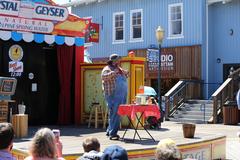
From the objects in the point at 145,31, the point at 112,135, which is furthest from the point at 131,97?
the point at 145,31

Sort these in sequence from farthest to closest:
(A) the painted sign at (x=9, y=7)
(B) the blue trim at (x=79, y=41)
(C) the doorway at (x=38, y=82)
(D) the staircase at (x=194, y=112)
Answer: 1. (D) the staircase at (x=194, y=112)
2. (B) the blue trim at (x=79, y=41)
3. (C) the doorway at (x=38, y=82)
4. (A) the painted sign at (x=9, y=7)

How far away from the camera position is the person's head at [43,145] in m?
4.57

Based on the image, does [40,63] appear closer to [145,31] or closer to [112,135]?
[112,135]

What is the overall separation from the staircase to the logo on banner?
9.06 m

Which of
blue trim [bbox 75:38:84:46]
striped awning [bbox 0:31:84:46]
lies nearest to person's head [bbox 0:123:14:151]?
striped awning [bbox 0:31:84:46]

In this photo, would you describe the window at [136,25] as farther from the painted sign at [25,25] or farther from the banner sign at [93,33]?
the painted sign at [25,25]

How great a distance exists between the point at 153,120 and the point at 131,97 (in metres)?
0.86

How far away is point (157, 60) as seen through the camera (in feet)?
76.8

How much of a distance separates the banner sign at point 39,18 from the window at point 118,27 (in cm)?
1229

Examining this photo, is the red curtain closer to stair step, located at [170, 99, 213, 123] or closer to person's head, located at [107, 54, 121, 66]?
person's head, located at [107, 54, 121, 66]

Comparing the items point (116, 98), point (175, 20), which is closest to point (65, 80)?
point (116, 98)

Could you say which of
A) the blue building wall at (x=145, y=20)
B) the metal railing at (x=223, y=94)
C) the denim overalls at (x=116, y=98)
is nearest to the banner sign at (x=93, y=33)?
the blue building wall at (x=145, y=20)

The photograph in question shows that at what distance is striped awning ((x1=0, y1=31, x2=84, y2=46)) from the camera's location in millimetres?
11492

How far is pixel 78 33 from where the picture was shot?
13.0 metres
